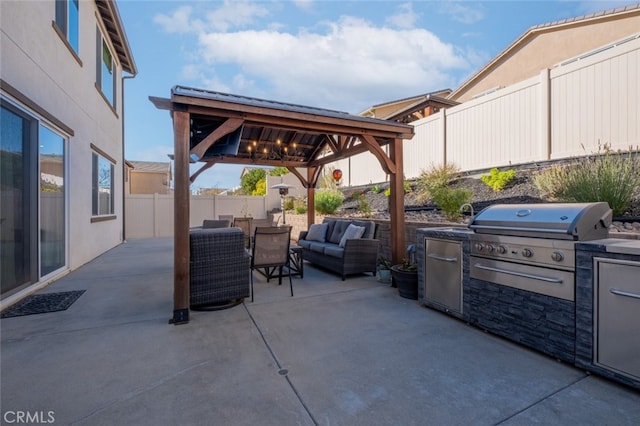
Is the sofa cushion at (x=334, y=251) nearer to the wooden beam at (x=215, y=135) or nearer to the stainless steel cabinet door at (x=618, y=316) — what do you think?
the wooden beam at (x=215, y=135)

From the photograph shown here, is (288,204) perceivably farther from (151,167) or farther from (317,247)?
(151,167)

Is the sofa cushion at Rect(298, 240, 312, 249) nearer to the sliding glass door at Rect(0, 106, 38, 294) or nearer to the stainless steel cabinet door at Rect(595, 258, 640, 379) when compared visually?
the sliding glass door at Rect(0, 106, 38, 294)

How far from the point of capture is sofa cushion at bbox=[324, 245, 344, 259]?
5.05 m

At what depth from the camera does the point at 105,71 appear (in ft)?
25.3

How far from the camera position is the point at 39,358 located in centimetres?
241

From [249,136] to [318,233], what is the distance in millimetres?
2721

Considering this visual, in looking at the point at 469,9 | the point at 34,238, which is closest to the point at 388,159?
the point at 34,238

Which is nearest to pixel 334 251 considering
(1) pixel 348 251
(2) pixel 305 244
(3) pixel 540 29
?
(1) pixel 348 251

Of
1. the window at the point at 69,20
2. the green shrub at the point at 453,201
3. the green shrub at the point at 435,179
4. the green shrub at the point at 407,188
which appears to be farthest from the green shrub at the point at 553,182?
the window at the point at 69,20

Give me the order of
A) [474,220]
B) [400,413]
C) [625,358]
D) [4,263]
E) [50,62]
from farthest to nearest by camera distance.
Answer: [50,62] → [4,263] → [474,220] → [625,358] → [400,413]

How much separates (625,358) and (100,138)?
9.52 m

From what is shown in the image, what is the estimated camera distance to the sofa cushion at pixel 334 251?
505 cm

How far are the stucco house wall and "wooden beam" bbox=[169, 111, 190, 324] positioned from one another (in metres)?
2.09

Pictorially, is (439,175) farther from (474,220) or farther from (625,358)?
(625,358)
